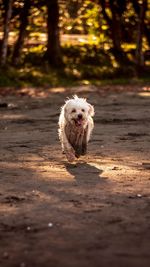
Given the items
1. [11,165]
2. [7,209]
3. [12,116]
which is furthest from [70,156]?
[12,116]

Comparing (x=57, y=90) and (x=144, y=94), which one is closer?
(x=144, y=94)

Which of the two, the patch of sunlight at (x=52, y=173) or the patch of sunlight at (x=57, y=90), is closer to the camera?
the patch of sunlight at (x=52, y=173)

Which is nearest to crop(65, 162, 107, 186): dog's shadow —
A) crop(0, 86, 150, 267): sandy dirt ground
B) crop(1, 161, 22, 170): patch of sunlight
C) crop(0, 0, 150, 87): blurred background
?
crop(0, 86, 150, 267): sandy dirt ground

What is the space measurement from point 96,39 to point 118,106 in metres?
17.8

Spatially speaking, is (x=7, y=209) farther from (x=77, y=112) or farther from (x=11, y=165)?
(x=77, y=112)

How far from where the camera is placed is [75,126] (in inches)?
442

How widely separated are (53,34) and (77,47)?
3243 millimetres

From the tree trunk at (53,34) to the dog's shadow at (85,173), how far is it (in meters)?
22.4

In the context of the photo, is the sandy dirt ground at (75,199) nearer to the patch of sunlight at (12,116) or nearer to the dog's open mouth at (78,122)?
the dog's open mouth at (78,122)

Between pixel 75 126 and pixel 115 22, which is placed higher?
pixel 75 126

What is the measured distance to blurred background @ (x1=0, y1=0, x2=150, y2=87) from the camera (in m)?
30.3

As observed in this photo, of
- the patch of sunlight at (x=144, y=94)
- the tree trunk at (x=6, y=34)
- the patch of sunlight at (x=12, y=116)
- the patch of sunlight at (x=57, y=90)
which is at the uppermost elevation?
the tree trunk at (x=6, y=34)

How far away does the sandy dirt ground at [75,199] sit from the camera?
241 inches

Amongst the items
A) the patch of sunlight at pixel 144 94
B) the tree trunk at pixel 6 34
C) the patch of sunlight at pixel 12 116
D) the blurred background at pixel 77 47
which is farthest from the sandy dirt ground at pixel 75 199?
the blurred background at pixel 77 47
